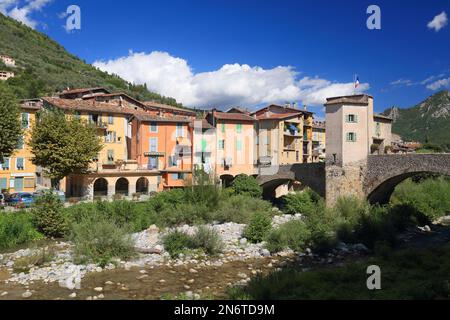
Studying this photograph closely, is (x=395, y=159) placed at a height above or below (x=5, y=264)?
above

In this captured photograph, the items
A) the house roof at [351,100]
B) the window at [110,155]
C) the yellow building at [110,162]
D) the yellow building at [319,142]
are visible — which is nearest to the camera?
the house roof at [351,100]

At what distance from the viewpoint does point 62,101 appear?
40.2m

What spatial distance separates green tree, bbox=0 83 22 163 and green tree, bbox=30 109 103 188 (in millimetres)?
1805

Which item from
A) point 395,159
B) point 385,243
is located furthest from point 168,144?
point 385,243

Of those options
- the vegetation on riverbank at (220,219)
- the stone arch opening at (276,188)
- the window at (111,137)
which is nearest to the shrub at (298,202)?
the vegetation on riverbank at (220,219)

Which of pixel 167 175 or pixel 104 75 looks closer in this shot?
pixel 167 175

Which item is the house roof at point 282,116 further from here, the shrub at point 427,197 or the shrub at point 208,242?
the shrub at point 208,242

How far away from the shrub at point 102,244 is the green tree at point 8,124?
37.1 feet

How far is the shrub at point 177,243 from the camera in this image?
2068 centimetres

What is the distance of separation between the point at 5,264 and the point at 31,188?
23614 millimetres

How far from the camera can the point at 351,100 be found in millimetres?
30828

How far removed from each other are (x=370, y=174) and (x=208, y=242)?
16.4 meters

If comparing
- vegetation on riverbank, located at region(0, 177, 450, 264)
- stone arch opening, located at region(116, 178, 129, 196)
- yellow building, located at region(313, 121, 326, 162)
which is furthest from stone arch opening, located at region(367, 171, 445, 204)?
stone arch opening, located at region(116, 178, 129, 196)

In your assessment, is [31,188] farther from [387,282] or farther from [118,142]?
[387,282]
